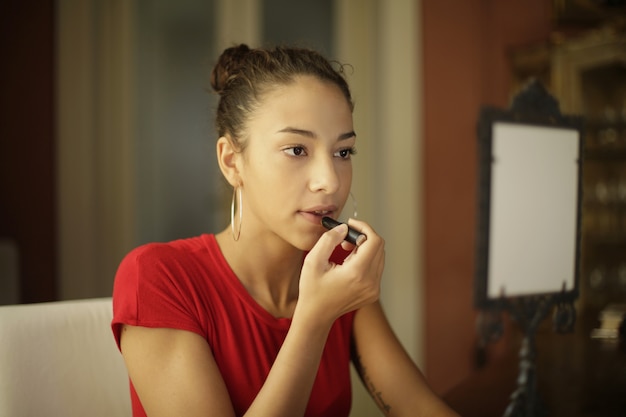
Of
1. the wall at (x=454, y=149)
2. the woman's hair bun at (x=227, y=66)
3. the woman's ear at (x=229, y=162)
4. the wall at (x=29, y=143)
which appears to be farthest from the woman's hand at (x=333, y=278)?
the wall at (x=29, y=143)

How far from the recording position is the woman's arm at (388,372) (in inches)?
41.0

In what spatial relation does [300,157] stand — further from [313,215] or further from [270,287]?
[270,287]

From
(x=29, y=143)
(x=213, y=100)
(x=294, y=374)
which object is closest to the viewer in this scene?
(x=294, y=374)

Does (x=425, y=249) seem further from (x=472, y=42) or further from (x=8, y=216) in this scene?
(x=8, y=216)

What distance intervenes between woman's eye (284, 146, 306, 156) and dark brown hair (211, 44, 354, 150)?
4.4 inches

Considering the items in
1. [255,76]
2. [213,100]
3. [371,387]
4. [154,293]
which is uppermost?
[213,100]

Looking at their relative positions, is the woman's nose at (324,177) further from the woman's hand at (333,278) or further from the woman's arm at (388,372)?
the woman's arm at (388,372)

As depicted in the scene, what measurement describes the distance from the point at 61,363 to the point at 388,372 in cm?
58

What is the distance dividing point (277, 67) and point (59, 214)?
9.49 feet

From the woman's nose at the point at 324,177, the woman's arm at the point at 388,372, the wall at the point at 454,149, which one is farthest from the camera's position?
the wall at the point at 454,149

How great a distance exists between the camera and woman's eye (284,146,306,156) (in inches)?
36.7

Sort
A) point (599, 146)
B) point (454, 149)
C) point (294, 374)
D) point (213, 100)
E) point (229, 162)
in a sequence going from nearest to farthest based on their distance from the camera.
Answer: point (294, 374), point (229, 162), point (599, 146), point (213, 100), point (454, 149)

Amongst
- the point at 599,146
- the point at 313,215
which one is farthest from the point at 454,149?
the point at 313,215

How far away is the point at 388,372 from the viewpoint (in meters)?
1.09
